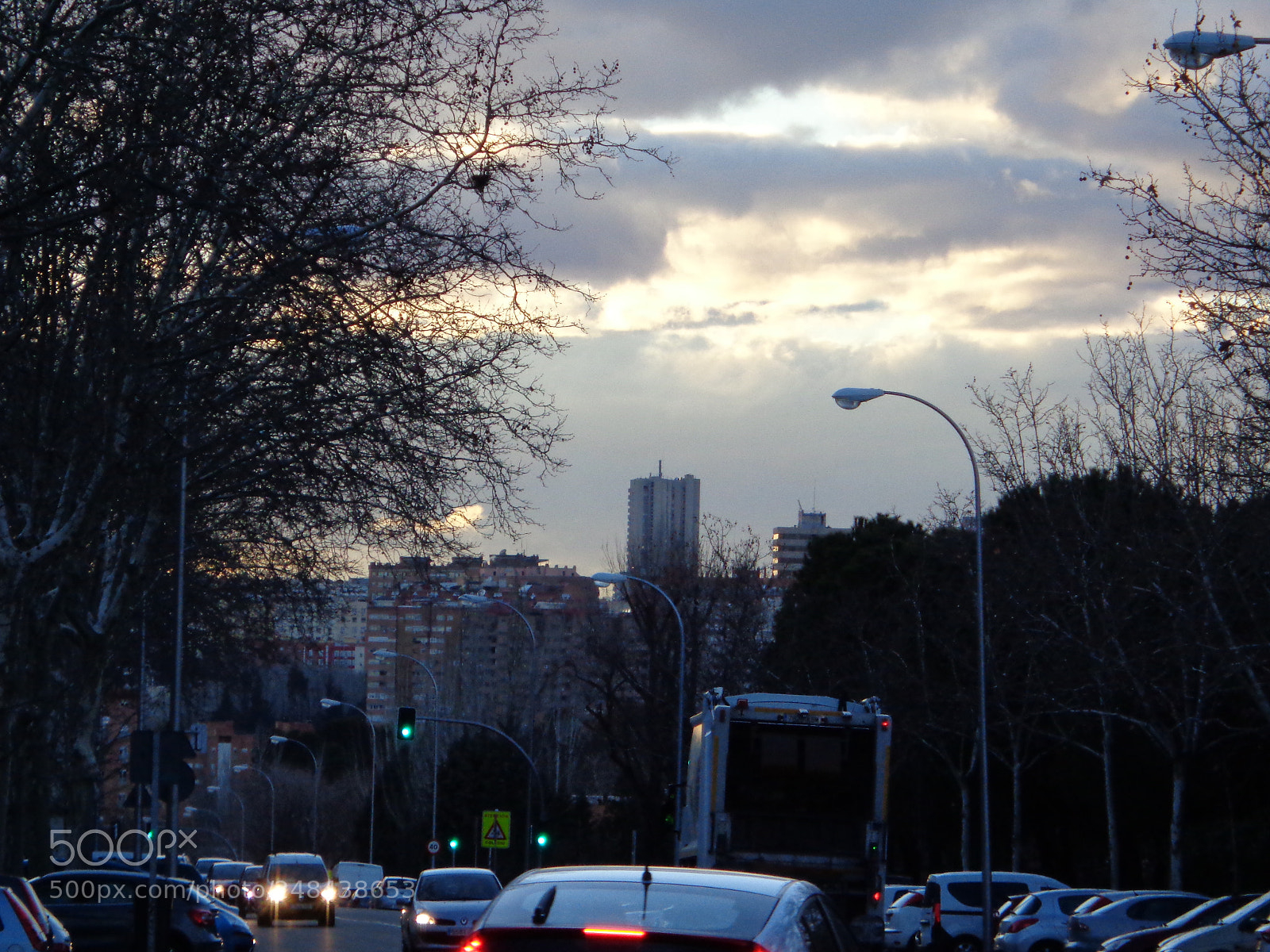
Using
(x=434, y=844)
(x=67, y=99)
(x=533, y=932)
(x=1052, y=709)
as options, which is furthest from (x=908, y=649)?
(x=533, y=932)

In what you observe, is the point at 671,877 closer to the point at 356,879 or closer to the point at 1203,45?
the point at 1203,45

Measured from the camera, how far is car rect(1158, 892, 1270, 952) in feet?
65.7

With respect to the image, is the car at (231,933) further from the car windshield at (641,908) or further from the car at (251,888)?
the car at (251,888)

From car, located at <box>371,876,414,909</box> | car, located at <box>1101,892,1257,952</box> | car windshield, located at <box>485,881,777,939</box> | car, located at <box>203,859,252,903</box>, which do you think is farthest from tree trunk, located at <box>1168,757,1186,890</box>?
car, located at <box>203,859,252,903</box>

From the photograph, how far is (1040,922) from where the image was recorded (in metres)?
27.8

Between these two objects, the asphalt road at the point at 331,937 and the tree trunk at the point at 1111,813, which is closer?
the asphalt road at the point at 331,937

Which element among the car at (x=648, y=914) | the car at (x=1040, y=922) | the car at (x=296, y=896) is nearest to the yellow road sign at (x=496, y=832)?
the car at (x=296, y=896)

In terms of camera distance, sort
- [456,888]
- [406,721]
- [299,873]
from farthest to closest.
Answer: [299,873]
[406,721]
[456,888]

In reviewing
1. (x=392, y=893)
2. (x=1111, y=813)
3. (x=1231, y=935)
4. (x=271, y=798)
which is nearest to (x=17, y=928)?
(x=1231, y=935)

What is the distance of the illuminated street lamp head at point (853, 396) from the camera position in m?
28.1

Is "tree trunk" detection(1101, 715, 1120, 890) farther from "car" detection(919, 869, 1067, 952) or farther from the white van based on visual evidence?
the white van

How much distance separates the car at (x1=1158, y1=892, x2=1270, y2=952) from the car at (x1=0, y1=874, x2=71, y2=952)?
13252 mm

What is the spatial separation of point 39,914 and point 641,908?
9687 mm

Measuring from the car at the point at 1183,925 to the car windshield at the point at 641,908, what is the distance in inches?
733
